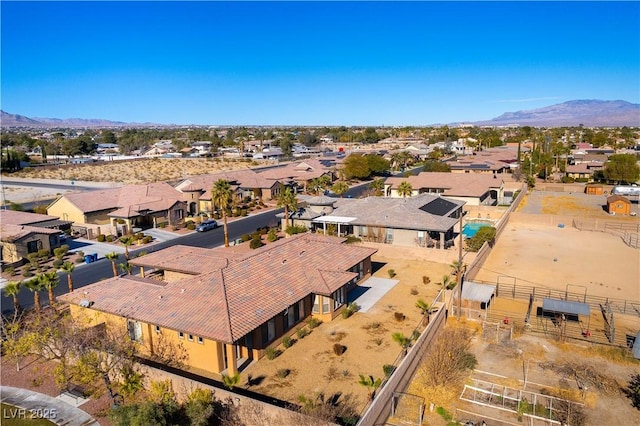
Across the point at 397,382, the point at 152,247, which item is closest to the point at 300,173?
the point at 152,247

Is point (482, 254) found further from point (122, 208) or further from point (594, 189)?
point (594, 189)

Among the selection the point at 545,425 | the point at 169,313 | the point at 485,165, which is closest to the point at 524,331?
the point at 545,425

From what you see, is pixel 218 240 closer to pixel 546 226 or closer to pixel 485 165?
pixel 546 226

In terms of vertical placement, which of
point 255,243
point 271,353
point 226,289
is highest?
point 226,289

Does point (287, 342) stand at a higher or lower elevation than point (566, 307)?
lower

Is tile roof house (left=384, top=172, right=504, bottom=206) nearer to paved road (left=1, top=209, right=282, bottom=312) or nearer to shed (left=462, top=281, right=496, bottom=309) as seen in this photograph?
paved road (left=1, top=209, right=282, bottom=312)

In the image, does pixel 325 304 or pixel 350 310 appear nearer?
pixel 325 304

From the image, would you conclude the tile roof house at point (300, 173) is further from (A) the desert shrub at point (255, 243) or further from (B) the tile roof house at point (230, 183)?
(A) the desert shrub at point (255, 243)
